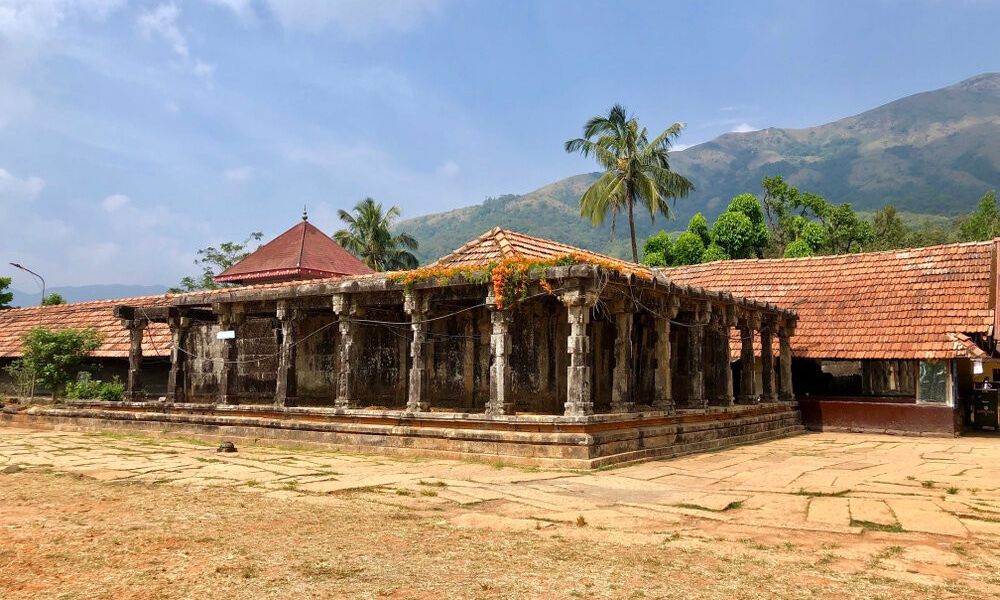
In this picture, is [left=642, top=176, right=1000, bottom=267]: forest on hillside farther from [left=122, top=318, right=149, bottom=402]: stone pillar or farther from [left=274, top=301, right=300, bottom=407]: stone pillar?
[left=274, top=301, right=300, bottom=407]: stone pillar

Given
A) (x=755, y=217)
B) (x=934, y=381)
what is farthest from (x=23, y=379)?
(x=755, y=217)

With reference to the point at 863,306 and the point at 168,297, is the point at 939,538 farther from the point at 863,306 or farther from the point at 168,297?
the point at 168,297

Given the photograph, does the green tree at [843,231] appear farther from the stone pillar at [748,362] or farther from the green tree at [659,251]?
the stone pillar at [748,362]

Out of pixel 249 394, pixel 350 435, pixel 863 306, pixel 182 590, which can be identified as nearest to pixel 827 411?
pixel 863 306

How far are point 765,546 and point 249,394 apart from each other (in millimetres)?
13773

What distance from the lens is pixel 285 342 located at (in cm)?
1382

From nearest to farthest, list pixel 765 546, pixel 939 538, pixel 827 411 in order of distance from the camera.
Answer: pixel 765 546
pixel 939 538
pixel 827 411

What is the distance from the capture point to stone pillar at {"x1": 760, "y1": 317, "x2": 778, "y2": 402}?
17516 mm

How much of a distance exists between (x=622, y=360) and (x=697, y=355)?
9.14ft

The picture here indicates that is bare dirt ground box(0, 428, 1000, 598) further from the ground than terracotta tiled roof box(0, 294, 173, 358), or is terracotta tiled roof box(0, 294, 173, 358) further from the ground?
terracotta tiled roof box(0, 294, 173, 358)

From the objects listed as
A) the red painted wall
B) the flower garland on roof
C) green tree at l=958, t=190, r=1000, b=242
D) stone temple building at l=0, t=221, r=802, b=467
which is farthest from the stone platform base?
green tree at l=958, t=190, r=1000, b=242

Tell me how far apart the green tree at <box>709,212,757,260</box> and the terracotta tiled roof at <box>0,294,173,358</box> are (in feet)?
84.9

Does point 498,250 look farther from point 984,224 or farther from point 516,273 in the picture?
point 984,224

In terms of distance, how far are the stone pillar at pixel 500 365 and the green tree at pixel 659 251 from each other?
26.2m
